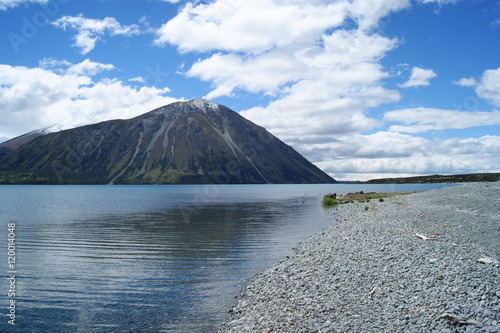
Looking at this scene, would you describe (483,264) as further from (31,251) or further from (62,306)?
(31,251)

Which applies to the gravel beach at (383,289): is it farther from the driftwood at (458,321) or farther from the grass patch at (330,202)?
the grass patch at (330,202)

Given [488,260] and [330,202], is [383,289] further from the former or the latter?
[330,202]

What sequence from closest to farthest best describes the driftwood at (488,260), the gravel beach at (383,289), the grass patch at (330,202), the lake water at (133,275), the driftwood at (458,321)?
the driftwood at (458,321)
the gravel beach at (383,289)
the lake water at (133,275)
the driftwood at (488,260)
the grass patch at (330,202)

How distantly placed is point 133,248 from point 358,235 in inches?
890

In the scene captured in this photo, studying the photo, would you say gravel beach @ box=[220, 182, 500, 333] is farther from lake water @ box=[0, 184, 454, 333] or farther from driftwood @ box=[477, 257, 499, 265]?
lake water @ box=[0, 184, 454, 333]

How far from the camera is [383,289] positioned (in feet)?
53.5

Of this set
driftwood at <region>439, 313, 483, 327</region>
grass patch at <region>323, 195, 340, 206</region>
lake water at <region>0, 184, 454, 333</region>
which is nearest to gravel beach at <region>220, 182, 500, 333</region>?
driftwood at <region>439, 313, 483, 327</region>

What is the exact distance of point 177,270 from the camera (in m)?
25.4

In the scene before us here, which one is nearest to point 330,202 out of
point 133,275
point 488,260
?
point 488,260

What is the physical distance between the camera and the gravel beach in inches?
496

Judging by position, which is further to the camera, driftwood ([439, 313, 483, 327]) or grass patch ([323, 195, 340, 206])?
grass patch ([323, 195, 340, 206])

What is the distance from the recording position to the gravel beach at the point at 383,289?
12.6m

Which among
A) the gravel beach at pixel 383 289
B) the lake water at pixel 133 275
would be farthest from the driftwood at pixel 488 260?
the lake water at pixel 133 275

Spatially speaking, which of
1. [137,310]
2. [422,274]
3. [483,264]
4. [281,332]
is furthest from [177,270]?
[483,264]
